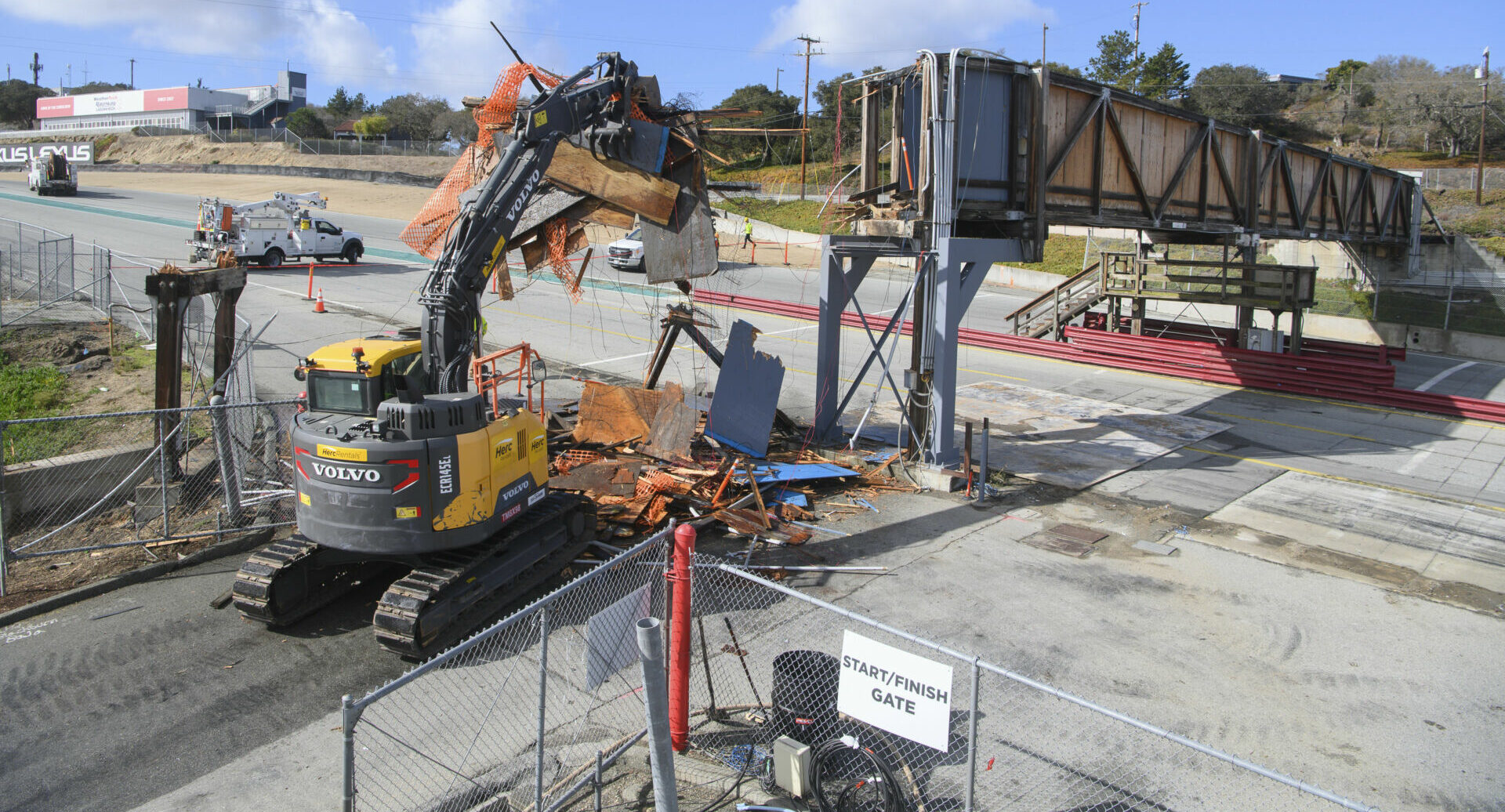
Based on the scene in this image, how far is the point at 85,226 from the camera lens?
139 feet

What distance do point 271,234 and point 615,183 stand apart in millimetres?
27152

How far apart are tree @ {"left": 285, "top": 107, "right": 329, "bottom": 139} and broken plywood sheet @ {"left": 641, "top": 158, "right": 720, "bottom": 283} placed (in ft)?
295

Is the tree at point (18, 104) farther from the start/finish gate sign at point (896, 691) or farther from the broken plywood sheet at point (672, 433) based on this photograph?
the start/finish gate sign at point (896, 691)

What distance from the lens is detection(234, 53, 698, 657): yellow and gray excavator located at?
8039 mm

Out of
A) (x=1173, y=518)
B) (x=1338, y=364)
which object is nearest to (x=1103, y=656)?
(x=1173, y=518)

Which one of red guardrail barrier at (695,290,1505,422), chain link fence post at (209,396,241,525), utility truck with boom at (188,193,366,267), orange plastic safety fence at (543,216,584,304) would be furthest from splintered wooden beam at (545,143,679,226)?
utility truck with boom at (188,193,366,267)

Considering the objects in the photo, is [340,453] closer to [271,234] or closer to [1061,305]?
[1061,305]

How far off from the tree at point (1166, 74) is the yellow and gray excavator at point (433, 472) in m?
68.5

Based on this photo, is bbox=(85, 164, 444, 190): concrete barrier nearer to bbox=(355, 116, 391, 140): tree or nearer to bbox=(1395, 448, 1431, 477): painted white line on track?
bbox=(355, 116, 391, 140): tree

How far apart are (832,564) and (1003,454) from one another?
619 cm

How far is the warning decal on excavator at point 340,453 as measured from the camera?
26.2ft

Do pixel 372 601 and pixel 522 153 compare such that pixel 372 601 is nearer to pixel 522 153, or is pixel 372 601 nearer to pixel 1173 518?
pixel 522 153

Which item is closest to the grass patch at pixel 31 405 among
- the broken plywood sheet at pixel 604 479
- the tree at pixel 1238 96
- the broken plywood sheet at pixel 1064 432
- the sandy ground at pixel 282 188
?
the broken plywood sheet at pixel 604 479

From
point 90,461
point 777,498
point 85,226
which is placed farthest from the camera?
point 85,226
